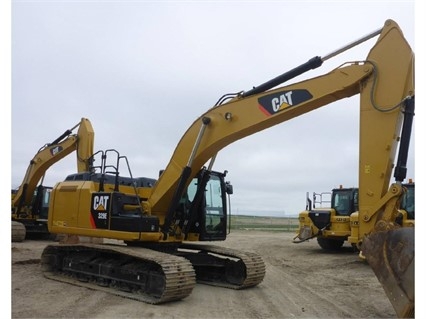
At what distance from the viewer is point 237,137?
8898 millimetres

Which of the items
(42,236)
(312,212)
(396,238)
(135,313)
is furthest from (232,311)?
(42,236)

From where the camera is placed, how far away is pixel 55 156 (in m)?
17.0

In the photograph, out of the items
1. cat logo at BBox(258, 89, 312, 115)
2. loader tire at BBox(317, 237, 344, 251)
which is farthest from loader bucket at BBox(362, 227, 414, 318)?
loader tire at BBox(317, 237, 344, 251)

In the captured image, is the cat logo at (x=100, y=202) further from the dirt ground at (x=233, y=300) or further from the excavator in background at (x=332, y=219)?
the excavator in background at (x=332, y=219)

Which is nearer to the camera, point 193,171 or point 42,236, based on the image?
point 193,171

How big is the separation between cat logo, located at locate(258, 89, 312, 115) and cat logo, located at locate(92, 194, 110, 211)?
3605mm

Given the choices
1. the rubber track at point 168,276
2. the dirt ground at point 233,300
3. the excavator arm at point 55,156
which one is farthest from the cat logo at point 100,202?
the excavator arm at point 55,156

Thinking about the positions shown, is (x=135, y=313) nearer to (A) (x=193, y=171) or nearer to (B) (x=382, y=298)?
(A) (x=193, y=171)

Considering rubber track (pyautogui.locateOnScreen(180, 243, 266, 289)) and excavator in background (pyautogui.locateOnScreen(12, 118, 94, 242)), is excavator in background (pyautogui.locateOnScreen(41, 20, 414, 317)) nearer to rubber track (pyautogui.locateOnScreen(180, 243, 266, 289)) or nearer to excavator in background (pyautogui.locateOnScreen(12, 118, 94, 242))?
rubber track (pyautogui.locateOnScreen(180, 243, 266, 289))

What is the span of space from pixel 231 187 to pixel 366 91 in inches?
174

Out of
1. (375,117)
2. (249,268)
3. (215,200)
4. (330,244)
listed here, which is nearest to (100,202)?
(215,200)

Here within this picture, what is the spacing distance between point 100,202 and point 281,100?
4172mm

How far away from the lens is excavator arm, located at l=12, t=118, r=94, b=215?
51.1 feet

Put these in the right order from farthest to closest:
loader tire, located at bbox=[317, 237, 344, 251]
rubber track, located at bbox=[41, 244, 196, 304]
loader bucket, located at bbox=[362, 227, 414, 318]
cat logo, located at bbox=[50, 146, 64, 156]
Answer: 1. loader tire, located at bbox=[317, 237, 344, 251]
2. cat logo, located at bbox=[50, 146, 64, 156]
3. rubber track, located at bbox=[41, 244, 196, 304]
4. loader bucket, located at bbox=[362, 227, 414, 318]
